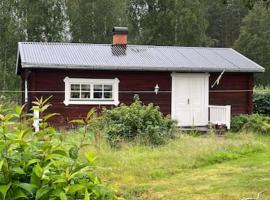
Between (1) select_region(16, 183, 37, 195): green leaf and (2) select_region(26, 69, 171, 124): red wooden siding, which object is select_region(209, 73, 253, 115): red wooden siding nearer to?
(2) select_region(26, 69, 171, 124): red wooden siding

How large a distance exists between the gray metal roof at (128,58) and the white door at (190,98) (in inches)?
20.8

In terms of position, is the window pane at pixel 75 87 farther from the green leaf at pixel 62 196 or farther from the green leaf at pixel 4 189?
the green leaf at pixel 62 196

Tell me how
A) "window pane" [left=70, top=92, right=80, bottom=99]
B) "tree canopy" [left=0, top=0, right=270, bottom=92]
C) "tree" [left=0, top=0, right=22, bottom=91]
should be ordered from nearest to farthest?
"window pane" [left=70, top=92, right=80, bottom=99]
"tree" [left=0, top=0, right=22, bottom=91]
"tree canopy" [left=0, top=0, right=270, bottom=92]

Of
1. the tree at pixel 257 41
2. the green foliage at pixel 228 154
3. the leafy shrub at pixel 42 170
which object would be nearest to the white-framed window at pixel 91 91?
the green foliage at pixel 228 154

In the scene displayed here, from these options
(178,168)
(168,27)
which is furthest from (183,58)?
(168,27)

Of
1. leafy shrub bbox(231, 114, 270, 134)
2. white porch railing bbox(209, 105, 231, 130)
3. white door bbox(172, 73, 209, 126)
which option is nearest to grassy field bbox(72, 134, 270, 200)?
leafy shrub bbox(231, 114, 270, 134)

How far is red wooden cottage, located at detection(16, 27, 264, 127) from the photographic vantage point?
18.2 metres

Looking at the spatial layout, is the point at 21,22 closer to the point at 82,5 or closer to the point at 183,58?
the point at 82,5

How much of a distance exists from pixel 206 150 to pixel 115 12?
87.7ft

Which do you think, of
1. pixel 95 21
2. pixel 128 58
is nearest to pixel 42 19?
pixel 95 21

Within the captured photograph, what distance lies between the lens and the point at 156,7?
42.4 metres

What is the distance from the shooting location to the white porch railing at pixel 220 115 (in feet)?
62.0

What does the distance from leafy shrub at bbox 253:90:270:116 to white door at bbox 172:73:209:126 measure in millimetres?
4185

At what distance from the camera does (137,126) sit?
13.7 meters
